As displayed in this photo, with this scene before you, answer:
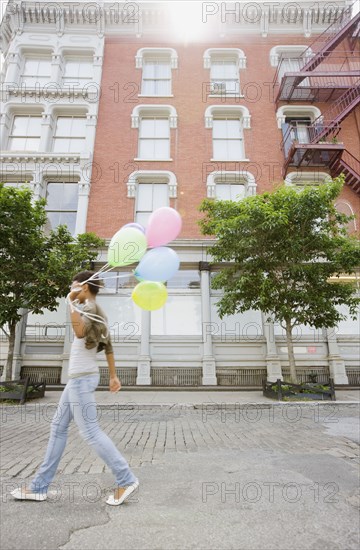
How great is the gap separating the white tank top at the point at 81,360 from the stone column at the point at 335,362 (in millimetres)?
12804

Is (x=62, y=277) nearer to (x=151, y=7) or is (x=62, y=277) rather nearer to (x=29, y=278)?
(x=29, y=278)

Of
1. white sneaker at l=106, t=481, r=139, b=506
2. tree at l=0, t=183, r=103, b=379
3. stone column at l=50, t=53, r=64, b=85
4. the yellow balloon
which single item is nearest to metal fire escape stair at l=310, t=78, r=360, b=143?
tree at l=0, t=183, r=103, b=379

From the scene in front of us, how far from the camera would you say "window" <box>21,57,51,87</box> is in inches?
717

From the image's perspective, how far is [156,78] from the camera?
18.6 metres

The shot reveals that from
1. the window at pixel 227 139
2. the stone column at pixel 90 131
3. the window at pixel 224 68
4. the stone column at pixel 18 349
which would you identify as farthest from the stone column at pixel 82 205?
the window at pixel 224 68

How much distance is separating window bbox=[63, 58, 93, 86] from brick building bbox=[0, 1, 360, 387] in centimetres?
8

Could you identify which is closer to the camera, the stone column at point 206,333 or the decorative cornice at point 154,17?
the stone column at point 206,333

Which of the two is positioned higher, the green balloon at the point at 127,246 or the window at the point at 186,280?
the window at the point at 186,280

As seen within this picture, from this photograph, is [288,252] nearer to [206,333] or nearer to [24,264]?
[206,333]

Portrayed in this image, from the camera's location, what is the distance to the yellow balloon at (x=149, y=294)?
4258mm

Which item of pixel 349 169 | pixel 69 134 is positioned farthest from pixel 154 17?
pixel 349 169

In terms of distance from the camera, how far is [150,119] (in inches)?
703

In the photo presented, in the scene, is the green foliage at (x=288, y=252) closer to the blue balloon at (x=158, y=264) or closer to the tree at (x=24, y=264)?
the tree at (x=24, y=264)

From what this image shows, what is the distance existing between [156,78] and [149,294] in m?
18.1
